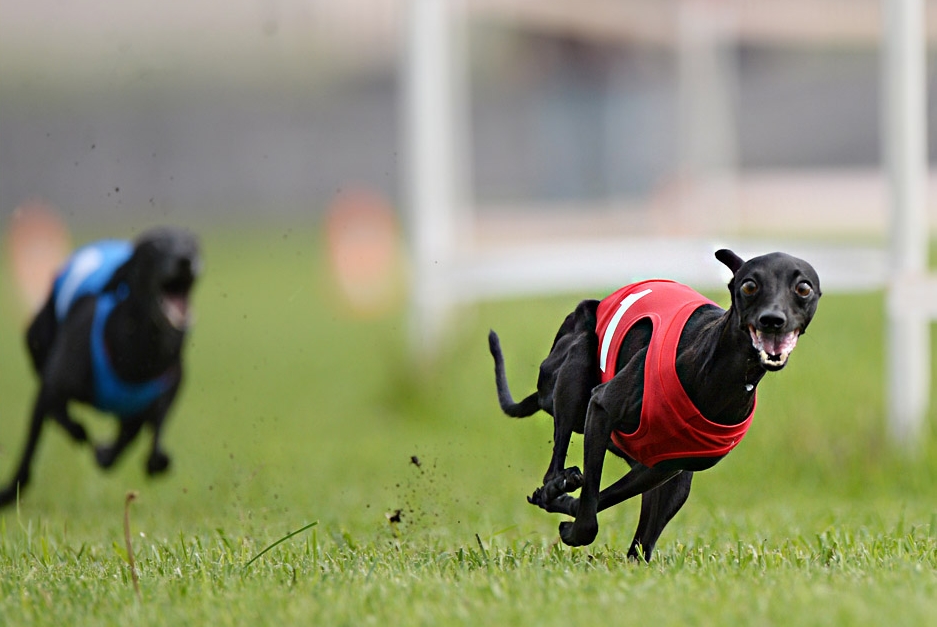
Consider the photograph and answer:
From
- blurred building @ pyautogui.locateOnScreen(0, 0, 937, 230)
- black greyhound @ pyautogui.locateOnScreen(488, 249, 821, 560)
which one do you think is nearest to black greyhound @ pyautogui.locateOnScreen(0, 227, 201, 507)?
blurred building @ pyautogui.locateOnScreen(0, 0, 937, 230)

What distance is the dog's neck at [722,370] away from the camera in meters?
2.86

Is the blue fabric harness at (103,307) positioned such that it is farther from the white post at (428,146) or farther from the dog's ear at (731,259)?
the white post at (428,146)

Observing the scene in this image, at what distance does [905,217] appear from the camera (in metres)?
5.86

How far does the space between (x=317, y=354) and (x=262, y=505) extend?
6.88 m

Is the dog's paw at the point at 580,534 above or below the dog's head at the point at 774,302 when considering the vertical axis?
below

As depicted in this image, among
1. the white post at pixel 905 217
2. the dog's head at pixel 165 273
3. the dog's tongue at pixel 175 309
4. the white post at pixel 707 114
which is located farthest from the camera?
the white post at pixel 707 114

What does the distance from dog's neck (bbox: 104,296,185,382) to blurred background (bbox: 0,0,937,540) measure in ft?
2.07

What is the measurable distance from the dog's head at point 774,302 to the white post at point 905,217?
324 cm

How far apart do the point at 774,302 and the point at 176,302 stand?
2.63 metres

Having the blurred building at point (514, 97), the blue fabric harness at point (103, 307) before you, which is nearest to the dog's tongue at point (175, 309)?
the blue fabric harness at point (103, 307)

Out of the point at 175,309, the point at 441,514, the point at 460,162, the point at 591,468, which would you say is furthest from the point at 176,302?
the point at 460,162

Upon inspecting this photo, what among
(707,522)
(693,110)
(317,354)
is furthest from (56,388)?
(693,110)

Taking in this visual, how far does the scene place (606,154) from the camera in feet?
60.5

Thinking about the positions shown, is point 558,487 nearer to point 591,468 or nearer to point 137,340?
point 591,468
